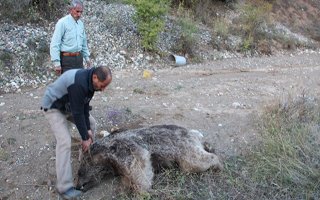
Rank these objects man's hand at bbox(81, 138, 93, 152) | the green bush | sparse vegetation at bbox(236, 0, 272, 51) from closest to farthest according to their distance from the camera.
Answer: man's hand at bbox(81, 138, 93, 152) < the green bush < sparse vegetation at bbox(236, 0, 272, 51)

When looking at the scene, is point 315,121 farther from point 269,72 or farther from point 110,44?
point 110,44

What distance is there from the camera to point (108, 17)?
8.45 meters

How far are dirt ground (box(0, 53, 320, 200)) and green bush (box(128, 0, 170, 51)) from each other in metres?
0.68

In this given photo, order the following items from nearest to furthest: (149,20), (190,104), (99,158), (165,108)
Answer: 1. (99,158)
2. (165,108)
3. (190,104)
4. (149,20)

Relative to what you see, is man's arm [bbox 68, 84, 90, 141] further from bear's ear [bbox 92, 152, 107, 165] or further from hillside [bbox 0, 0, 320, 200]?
hillside [bbox 0, 0, 320, 200]

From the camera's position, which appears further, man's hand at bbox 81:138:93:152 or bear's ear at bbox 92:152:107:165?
bear's ear at bbox 92:152:107:165

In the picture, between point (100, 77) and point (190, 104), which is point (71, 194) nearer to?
point (100, 77)

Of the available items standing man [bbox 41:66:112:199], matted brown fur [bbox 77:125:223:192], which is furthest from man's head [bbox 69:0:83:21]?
matted brown fur [bbox 77:125:223:192]

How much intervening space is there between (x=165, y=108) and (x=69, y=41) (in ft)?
5.79

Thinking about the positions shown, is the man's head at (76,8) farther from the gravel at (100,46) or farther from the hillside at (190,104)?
the gravel at (100,46)

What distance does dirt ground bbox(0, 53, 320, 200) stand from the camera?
427cm

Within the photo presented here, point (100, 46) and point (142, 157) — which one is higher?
point (142, 157)

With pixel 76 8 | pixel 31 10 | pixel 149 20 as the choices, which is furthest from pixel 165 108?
pixel 31 10

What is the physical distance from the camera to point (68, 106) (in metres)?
3.74
